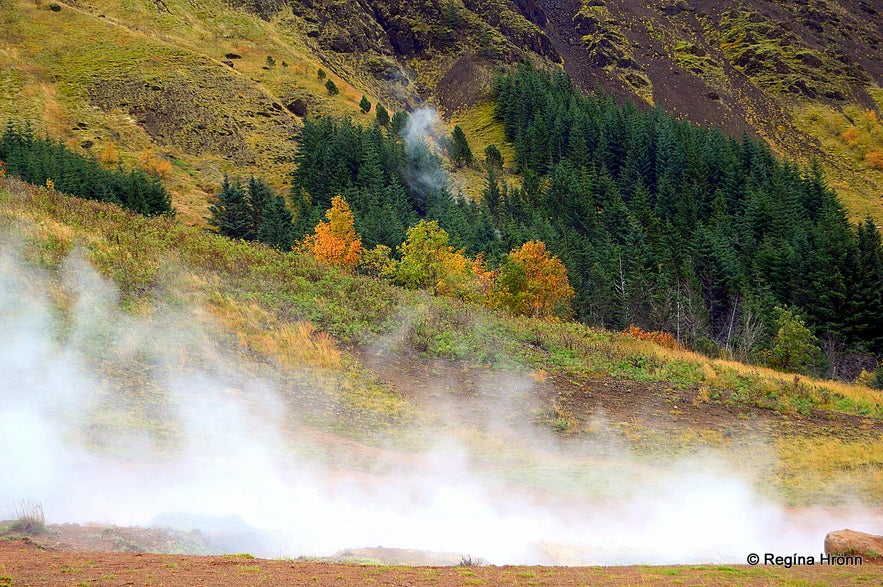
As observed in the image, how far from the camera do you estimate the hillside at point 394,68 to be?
77.1 metres

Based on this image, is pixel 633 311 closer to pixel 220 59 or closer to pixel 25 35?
pixel 220 59

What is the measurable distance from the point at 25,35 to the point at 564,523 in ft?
335

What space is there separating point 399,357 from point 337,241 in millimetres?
38366

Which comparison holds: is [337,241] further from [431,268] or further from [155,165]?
[155,165]

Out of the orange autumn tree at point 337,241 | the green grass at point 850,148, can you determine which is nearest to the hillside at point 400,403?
the orange autumn tree at point 337,241

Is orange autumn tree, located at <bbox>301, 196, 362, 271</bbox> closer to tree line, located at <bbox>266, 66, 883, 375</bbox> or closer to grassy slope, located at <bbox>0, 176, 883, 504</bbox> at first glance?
tree line, located at <bbox>266, 66, 883, 375</bbox>

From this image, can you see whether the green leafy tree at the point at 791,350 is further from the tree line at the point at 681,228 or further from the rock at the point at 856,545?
the rock at the point at 856,545

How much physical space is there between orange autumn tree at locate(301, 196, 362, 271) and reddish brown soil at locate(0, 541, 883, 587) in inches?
1741

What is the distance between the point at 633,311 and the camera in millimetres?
58156

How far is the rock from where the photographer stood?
9619 millimetres

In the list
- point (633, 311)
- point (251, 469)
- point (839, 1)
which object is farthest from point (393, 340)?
point (839, 1)

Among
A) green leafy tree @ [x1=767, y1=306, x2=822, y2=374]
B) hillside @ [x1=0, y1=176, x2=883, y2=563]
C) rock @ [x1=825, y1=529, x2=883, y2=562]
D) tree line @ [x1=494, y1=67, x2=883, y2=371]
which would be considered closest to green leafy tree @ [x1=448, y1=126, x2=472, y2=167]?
tree line @ [x1=494, y1=67, x2=883, y2=371]

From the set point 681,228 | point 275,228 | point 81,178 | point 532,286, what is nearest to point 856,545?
point 532,286

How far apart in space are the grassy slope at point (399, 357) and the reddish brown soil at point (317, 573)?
5.08m
